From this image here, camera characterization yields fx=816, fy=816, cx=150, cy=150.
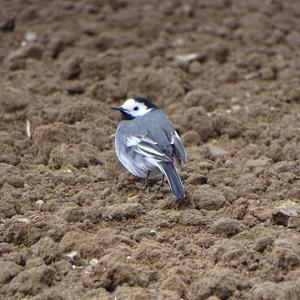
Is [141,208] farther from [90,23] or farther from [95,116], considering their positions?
[90,23]

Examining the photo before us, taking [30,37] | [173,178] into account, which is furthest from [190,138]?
[30,37]

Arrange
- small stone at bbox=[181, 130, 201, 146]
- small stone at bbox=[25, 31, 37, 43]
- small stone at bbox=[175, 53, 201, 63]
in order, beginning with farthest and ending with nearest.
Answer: small stone at bbox=[25, 31, 37, 43]
small stone at bbox=[175, 53, 201, 63]
small stone at bbox=[181, 130, 201, 146]

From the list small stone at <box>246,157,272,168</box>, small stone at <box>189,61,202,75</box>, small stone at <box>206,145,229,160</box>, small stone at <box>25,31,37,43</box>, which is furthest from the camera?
small stone at <box>25,31,37,43</box>

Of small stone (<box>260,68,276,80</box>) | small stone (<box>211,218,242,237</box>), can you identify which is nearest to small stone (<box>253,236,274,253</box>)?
small stone (<box>211,218,242,237</box>)

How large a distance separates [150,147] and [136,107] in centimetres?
82

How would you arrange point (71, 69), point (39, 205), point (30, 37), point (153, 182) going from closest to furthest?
point (39, 205) < point (153, 182) < point (71, 69) < point (30, 37)

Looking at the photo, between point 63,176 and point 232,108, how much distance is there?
8.42 feet

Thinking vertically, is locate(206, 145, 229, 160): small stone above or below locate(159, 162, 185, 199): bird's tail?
below

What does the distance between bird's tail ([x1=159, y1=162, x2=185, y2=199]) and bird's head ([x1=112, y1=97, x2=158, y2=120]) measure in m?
0.98

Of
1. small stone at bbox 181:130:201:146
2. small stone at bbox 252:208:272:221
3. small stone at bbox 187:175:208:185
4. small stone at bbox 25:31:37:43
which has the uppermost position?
small stone at bbox 252:208:272:221

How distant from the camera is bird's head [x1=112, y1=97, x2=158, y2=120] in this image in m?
7.49

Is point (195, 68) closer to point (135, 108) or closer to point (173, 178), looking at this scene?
point (135, 108)

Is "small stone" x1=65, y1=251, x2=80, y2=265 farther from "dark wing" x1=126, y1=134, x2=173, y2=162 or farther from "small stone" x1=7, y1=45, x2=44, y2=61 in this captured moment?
"small stone" x1=7, y1=45, x2=44, y2=61

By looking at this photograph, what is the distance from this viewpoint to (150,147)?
680 centimetres
